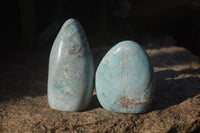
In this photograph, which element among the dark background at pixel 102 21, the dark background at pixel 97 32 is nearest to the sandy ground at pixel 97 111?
the dark background at pixel 97 32

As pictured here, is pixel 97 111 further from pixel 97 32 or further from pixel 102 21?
pixel 102 21

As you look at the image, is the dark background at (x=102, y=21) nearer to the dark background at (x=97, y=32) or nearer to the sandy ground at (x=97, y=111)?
the dark background at (x=97, y=32)

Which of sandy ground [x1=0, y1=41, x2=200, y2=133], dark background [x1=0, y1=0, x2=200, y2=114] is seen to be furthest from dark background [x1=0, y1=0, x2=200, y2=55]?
sandy ground [x1=0, y1=41, x2=200, y2=133]

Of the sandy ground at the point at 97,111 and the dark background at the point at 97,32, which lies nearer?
the sandy ground at the point at 97,111

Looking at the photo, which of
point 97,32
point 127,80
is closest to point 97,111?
point 127,80

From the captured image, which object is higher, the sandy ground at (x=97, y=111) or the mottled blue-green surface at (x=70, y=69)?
the mottled blue-green surface at (x=70, y=69)

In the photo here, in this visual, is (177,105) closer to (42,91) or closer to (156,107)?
(156,107)

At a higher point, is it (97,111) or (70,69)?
(70,69)
